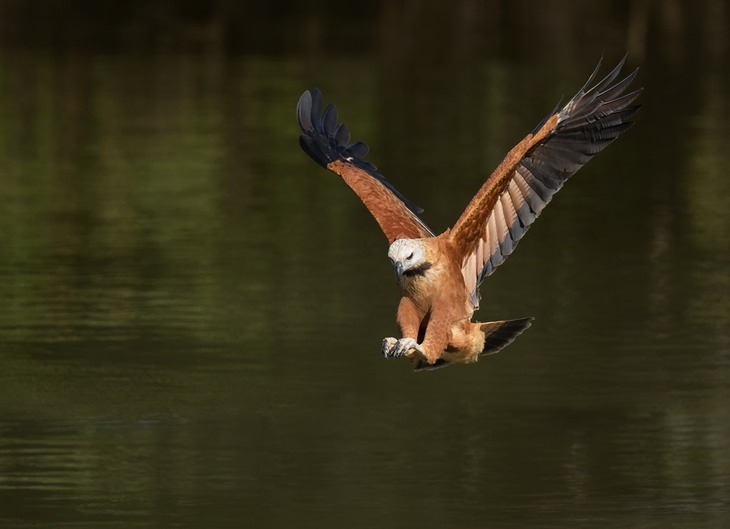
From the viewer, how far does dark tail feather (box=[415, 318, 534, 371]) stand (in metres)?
9.86

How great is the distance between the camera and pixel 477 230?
33.2ft

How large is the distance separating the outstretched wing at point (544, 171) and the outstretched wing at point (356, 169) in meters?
0.38

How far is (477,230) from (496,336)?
58 centimetres

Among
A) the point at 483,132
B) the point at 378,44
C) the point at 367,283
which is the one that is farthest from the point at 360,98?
the point at 367,283

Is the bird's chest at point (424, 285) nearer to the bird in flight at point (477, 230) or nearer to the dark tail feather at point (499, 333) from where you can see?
the bird in flight at point (477, 230)

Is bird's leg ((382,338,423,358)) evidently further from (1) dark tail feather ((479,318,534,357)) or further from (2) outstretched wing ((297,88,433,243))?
(2) outstretched wing ((297,88,433,243))

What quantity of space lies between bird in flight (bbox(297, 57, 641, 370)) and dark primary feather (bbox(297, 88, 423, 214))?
2.05ft

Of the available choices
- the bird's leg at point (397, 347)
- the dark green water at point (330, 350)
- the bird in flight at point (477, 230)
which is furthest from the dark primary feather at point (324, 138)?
the bird's leg at point (397, 347)

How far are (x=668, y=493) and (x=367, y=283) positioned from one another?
19.8ft

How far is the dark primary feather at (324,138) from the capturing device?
1217 cm

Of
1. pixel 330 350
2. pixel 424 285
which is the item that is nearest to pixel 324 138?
pixel 330 350

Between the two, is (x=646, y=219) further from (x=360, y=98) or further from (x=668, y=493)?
(x=360, y=98)

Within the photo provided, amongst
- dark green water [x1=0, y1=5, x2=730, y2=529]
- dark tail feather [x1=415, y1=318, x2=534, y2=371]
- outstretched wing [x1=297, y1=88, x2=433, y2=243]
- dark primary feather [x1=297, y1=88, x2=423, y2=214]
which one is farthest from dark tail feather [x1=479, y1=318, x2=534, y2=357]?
dark primary feather [x1=297, y1=88, x2=423, y2=214]

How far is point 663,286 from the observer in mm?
16438
